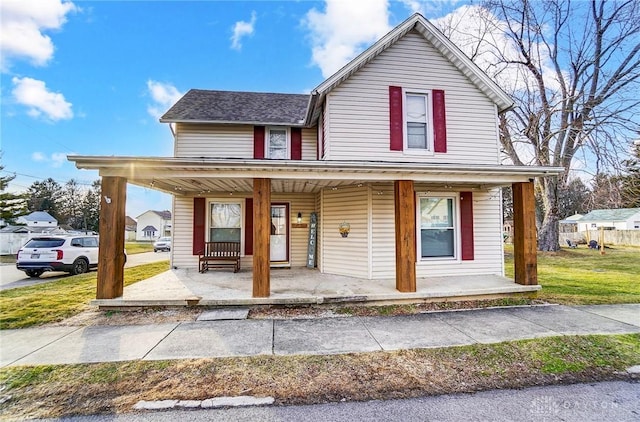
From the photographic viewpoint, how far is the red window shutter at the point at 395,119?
7.98 meters

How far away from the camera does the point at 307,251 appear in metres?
9.91

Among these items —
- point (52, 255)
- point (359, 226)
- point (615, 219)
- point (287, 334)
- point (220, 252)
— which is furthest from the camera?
point (615, 219)

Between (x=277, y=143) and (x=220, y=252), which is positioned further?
(x=277, y=143)

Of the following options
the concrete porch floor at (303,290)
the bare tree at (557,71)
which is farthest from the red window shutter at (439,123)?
the bare tree at (557,71)

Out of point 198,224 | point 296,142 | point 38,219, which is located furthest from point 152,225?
point 296,142

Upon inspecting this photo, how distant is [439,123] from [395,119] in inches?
50.3

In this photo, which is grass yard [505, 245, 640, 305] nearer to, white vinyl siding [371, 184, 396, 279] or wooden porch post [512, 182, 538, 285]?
wooden porch post [512, 182, 538, 285]

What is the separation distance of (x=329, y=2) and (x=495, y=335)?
10.5 m

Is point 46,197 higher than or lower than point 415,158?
higher

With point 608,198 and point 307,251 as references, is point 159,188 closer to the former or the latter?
point 307,251

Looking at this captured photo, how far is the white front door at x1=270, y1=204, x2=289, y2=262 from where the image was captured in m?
9.91

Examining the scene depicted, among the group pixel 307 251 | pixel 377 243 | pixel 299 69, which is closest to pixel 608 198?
pixel 377 243

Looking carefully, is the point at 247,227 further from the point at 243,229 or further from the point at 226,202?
the point at 226,202

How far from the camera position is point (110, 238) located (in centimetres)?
566
